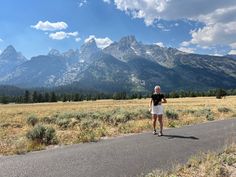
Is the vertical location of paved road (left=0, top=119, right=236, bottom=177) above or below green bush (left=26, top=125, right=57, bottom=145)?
below

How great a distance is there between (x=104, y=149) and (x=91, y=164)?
7.26 feet

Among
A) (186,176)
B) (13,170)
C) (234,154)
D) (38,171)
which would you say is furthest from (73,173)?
(234,154)

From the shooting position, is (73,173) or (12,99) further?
(12,99)

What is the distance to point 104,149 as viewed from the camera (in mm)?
11688

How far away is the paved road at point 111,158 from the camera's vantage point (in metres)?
8.72

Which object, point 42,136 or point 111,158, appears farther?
point 42,136

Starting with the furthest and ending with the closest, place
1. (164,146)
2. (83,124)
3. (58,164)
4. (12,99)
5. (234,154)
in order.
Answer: (12,99) < (83,124) < (164,146) < (234,154) < (58,164)

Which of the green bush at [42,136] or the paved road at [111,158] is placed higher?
the green bush at [42,136]

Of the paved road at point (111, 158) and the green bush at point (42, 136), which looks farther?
the green bush at point (42, 136)

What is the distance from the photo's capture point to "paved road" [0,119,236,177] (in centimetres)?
872

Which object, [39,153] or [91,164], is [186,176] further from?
[39,153]

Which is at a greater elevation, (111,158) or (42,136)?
(42,136)

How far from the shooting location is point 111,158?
33.7 feet

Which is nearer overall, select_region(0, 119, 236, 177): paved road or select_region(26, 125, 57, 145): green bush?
select_region(0, 119, 236, 177): paved road
